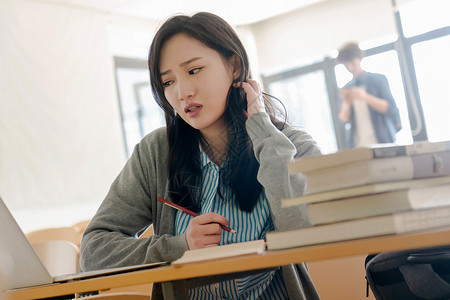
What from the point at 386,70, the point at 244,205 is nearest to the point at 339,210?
the point at 244,205

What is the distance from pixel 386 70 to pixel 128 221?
7.01 m

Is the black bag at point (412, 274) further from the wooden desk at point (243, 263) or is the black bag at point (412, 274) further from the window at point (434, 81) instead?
the window at point (434, 81)

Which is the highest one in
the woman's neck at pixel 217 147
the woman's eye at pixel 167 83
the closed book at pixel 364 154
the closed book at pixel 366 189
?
the woman's eye at pixel 167 83

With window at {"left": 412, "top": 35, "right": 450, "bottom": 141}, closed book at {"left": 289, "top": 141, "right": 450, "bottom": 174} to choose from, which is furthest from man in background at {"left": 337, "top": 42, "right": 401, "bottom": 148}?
closed book at {"left": 289, "top": 141, "right": 450, "bottom": 174}

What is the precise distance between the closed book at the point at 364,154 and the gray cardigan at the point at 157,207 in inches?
12.5

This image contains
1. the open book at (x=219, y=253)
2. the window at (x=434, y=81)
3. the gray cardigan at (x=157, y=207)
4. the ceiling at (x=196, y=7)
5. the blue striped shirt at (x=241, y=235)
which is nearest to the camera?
the open book at (x=219, y=253)

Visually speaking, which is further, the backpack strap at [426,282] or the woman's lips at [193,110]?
the woman's lips at [193,110]

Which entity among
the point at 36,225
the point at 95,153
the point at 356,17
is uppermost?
the point at 356,17

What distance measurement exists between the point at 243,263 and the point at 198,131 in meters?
0.90

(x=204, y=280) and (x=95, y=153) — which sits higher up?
(x=95, y=153)

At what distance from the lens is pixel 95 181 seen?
6.89 metres

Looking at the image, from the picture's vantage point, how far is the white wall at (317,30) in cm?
812

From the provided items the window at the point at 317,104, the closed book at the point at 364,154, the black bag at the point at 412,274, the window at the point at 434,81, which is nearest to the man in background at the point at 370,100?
the window at the point at 434,81

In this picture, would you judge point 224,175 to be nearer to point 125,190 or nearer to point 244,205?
point 244,205
